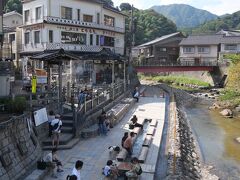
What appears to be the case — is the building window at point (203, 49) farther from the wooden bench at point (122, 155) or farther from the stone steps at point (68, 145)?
the wooden bench at point (122, 155)

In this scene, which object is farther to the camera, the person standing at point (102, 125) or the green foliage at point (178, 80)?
the green foliage at point (178, 80)

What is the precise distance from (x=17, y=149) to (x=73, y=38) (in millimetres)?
33589

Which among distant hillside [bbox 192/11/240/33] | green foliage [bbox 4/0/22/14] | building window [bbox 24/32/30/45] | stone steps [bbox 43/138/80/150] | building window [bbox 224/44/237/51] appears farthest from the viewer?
distant hillside [bbox 192/11/240/33]

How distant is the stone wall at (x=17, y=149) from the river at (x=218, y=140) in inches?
433

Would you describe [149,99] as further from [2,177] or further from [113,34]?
[2,177]

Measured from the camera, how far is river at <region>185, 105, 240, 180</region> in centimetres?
2067

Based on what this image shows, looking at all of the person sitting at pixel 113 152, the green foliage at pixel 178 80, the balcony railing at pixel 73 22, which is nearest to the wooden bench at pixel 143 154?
the person sitting at pixel 113 152

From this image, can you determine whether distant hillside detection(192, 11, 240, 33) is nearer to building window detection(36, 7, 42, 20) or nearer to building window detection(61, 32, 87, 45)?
building window detection(61, 32, 87, 45)

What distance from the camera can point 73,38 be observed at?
45375mm

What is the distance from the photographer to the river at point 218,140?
2067 cm

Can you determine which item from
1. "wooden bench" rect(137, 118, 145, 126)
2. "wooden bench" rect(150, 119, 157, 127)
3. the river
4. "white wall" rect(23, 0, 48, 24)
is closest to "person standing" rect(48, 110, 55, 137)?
"wooden bench" rect(137, 118, 145, 126)

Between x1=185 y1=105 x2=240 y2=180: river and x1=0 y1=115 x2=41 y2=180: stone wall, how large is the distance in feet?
36.1

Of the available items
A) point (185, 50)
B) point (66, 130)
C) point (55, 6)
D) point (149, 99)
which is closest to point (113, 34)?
point (55, 6)

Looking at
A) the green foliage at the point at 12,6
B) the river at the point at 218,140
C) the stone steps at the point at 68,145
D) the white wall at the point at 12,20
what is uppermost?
the green foliage at the point at 12,6
